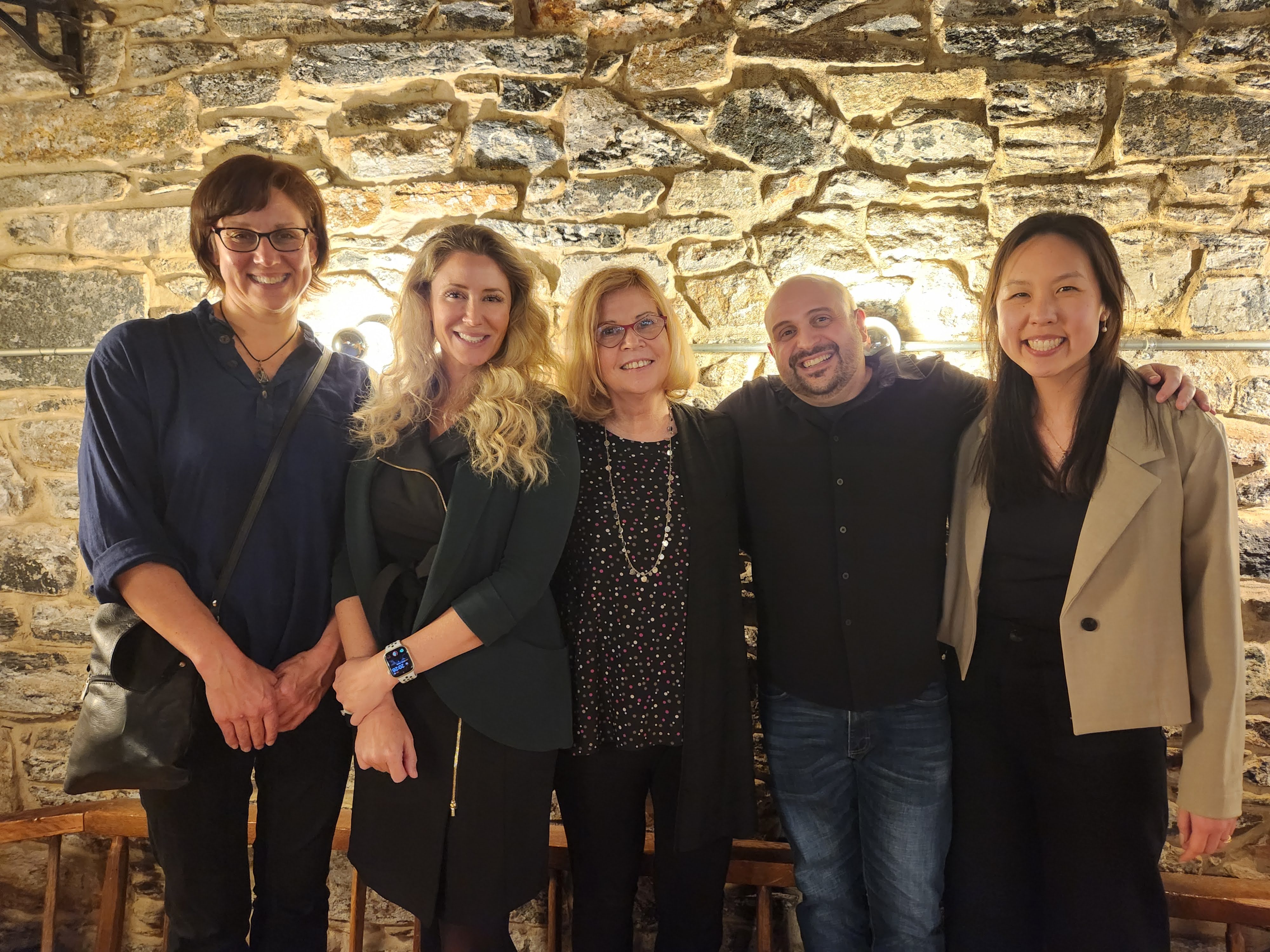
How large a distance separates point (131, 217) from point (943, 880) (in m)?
2.88

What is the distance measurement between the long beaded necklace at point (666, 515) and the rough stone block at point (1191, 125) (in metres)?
1.56

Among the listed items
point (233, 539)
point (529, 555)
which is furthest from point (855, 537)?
point (233, 539)

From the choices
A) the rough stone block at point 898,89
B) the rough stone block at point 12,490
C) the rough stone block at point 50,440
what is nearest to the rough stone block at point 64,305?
the rough stone block at point 50,440

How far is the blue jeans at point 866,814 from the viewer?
1518 millimetres

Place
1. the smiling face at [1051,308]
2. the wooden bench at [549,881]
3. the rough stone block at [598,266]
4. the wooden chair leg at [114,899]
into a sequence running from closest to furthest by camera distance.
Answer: the smiling face at [1051,308] → the wooden bench at [549,881] → the wooden chair leg at [114,899] → the rough stone block at [598,266]

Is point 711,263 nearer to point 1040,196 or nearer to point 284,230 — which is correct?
point 1040,196

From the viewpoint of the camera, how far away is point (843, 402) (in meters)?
1.64

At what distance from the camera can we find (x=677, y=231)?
2.05 metres

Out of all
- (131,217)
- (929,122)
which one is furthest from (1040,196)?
(131,217)

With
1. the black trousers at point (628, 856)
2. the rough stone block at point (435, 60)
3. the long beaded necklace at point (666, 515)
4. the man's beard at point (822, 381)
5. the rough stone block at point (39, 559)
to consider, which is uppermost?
the rough stone block at point (435, 60)

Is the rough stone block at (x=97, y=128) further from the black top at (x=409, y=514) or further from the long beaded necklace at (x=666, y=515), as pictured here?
the long beaded necklace at (x=666, y=515)

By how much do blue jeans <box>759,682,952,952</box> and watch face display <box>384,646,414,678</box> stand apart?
81cm

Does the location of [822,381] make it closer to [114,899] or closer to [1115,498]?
[1115,498]

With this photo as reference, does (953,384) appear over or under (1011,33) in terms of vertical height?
under
